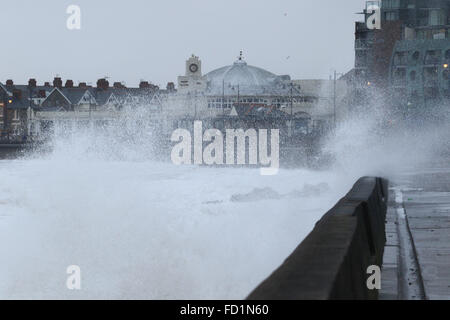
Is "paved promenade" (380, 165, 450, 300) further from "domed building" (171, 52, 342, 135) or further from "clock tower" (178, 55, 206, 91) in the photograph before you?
"clock tower" (178, 55, 206, 91)

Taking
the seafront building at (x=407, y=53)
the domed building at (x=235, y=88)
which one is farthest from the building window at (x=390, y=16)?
the domed building at (x=235, y=88)

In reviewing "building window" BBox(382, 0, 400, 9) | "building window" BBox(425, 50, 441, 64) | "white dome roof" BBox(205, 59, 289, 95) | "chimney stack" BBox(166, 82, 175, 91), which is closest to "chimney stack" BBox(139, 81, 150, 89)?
"white dome roof" BBox(205, 59, 289, 95)

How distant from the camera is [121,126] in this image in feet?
522

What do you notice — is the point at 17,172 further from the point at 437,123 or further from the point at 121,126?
the point at 121,126

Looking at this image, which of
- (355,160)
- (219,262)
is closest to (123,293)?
(219,262)

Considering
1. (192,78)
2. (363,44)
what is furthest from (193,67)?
(363,44)

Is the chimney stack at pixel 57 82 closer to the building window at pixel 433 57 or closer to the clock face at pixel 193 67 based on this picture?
the clock face at pixel 193 67

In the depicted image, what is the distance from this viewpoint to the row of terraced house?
150 metres

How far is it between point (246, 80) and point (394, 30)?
222ft

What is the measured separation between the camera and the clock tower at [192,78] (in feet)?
566

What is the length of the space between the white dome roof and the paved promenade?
15106cm

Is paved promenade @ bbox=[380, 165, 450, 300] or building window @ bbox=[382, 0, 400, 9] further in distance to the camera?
building window @ bbox=[382, 0, 400, 9]

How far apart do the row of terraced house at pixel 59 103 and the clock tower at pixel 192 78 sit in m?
7.53

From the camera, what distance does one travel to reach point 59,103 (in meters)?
154
